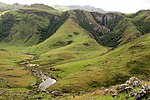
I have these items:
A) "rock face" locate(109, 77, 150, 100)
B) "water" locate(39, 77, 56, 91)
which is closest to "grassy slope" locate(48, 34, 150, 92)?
"water" locate(39, 77, 56, 91)

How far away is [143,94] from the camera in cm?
5391

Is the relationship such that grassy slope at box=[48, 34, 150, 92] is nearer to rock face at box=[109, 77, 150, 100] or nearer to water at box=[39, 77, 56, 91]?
water at box=[39, 77, 56, 91]

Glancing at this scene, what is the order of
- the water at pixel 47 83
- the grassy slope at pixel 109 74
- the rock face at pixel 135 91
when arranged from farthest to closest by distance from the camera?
1. the water at pixel 47 83
2. the grassy slope at pixel 109 74
3. the rock face at pixel 135 91

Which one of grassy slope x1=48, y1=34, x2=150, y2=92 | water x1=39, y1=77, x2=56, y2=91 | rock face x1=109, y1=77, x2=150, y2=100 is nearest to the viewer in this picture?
rock face x1=109, y1=77, x2=150, y2=100

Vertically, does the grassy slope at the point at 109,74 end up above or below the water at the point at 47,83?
above

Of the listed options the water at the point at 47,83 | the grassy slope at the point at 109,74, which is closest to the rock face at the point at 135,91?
the grassy slope at the point at 109,74

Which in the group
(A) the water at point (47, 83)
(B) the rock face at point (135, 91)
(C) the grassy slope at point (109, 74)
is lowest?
(A) the water at point (47, 83)

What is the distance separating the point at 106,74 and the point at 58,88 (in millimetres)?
32735

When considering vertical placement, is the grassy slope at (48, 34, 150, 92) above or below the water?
above

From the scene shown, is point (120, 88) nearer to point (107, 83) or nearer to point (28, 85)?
point (107, 83)

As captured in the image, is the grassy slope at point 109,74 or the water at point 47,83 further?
the water at point 47,83

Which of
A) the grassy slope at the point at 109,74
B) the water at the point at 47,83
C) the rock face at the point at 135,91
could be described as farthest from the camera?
the water at the point at 47,83

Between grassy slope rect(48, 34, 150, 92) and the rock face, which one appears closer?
the rock face

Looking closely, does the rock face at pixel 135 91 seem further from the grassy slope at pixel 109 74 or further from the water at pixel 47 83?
the water at pixel 47 83
